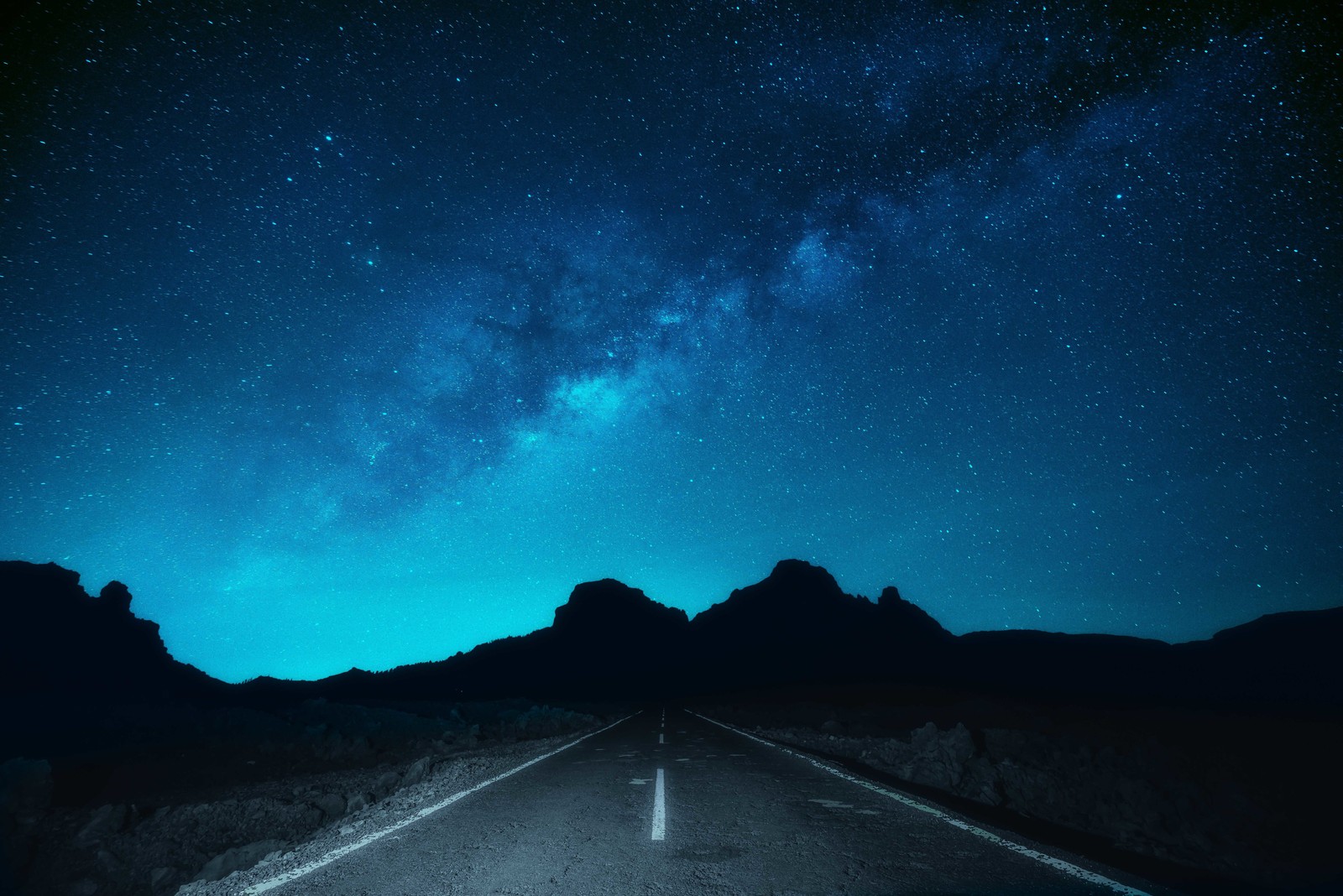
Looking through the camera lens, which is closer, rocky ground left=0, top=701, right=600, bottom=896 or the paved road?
the paved road

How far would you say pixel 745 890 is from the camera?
4.41 metres

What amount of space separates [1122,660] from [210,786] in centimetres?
14833

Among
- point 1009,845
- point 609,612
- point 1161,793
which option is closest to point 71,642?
point 609,612

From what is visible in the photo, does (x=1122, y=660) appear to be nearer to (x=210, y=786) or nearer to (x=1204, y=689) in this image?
(x=1204, y=689)

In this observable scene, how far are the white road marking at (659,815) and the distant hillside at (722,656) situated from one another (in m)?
63.5

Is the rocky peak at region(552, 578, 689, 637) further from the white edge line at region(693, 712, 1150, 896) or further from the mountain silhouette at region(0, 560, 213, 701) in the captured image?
the white edge line at region(693, 712, 1150, 896)

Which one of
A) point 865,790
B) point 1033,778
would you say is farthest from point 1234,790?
point 865,790

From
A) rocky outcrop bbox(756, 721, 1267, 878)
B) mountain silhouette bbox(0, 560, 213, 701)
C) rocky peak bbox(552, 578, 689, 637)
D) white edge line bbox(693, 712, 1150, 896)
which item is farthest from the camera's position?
rocky peak bbox(552, 578, 689, 637)

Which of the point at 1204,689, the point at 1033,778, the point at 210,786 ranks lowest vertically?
the point at 1204,689

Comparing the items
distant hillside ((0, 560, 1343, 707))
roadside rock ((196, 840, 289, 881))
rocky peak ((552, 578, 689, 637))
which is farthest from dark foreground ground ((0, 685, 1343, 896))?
rocky peak ((552, 578, 689, 637))

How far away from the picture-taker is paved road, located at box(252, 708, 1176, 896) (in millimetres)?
4453

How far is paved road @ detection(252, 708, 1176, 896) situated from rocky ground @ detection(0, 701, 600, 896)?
4.76 ft

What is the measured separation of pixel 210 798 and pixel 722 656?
15226 cm

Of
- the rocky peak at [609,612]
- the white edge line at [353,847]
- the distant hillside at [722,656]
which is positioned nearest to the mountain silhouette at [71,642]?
the distant hillside at [722,656]
